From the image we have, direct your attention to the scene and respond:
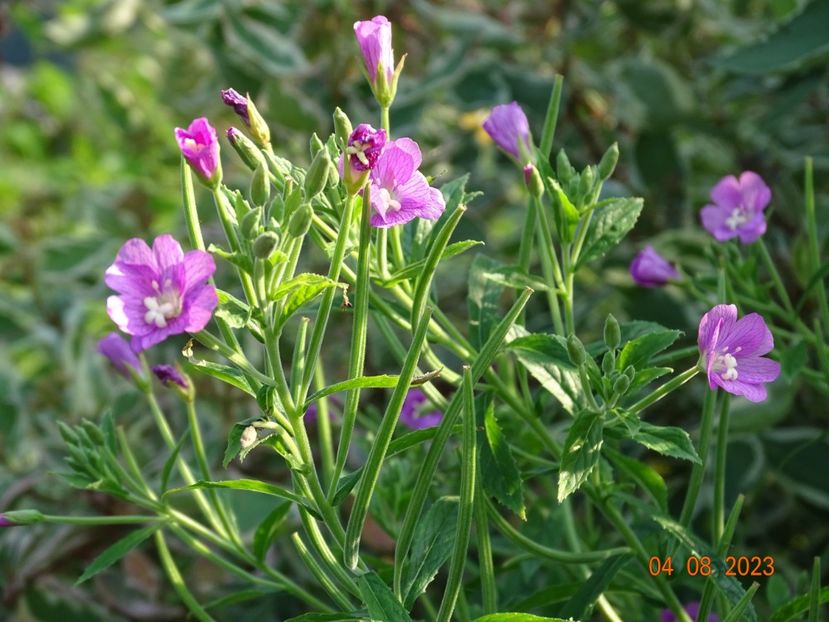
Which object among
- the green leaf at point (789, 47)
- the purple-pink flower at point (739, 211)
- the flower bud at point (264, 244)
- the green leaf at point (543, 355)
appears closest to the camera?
the flower bud at point (264, 244)

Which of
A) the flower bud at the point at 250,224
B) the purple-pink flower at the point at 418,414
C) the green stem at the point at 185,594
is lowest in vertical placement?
the green stem at the point at 185,594

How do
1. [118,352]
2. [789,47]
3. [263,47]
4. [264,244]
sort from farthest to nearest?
[263,47]
[789,47]
[118,352]
[264,244]

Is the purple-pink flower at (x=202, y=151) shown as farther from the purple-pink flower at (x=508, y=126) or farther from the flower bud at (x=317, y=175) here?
the purple-pink flower at (x=508, y=126)

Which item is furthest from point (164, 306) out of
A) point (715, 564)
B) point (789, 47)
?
point (789, 47)

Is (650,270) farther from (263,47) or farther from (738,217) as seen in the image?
(263,47)

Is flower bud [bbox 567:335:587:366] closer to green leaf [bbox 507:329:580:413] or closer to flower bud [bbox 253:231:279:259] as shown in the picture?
green leaf [bbox 507:329:580:413]

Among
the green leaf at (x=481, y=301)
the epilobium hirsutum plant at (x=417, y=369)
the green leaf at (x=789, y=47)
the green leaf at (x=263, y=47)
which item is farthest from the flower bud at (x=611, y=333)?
the green leaf at (x=263, y=47)
